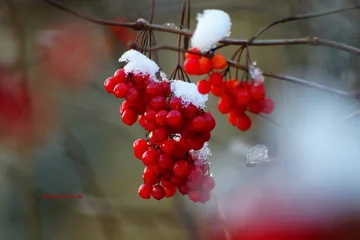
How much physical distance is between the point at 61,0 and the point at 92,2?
0.08m

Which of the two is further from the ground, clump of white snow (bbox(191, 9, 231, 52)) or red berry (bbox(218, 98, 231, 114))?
clump of white snow (bbox(191, 9, 231, 52))

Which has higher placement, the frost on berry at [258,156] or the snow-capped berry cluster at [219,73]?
the snow-capped berry cluster at [219,73]

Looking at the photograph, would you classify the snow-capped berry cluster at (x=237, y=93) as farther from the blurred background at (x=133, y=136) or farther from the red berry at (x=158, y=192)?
the blurred background at (x=133, y=136)

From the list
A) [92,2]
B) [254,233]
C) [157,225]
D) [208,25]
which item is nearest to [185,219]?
[157,225]

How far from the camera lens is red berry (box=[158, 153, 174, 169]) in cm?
50

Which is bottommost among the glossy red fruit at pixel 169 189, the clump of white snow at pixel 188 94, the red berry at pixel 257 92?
the glossy red fruit at pixel 169 189

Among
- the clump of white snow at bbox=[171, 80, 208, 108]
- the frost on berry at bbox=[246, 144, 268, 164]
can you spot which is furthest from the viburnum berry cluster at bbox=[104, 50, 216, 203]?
the frost on berry at bbox=[246, 144, 268, 164]

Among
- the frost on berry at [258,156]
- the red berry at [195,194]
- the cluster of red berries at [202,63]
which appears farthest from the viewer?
the frost on berry at [258,156]

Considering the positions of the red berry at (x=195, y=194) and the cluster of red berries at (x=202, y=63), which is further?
the red berry at (x=195, y=194)

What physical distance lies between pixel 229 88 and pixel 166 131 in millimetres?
79

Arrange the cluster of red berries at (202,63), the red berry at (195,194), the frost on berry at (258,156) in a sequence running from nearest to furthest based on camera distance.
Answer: the cluster of red berries at (202,63), the red berry at (195,194), the frost on berry at (258,156)

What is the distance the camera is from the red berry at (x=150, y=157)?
0.50 meters

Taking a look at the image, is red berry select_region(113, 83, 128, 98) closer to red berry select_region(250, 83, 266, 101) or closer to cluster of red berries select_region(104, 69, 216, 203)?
cluster of red berries select_region(104, 69, 216, 203)

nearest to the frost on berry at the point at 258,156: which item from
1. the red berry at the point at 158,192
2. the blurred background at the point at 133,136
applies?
the blurred background at the point at 133,136
